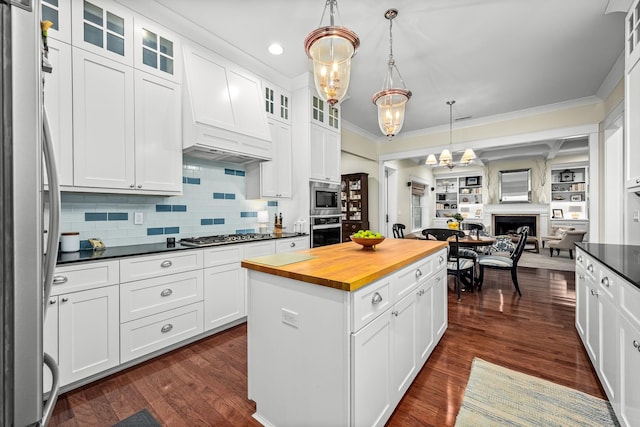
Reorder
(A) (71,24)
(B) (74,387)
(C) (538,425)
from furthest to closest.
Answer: (A) (71,24) < (B) (74,387) < (C) (538,425)

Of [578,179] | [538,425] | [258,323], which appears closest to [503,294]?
[538,425]

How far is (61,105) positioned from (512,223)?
10.7 metres

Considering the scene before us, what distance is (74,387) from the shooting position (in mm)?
1897

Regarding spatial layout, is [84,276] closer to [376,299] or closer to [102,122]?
[102,122]

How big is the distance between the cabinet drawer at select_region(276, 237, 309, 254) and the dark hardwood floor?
3.08 ft

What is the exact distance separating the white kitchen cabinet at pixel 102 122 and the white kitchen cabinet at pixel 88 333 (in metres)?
0.85

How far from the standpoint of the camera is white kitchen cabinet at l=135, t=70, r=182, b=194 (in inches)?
95.3

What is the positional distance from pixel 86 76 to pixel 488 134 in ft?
19.0

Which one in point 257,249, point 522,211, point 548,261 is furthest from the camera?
point 522,211

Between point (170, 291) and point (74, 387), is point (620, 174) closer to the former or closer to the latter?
point (170, 291)

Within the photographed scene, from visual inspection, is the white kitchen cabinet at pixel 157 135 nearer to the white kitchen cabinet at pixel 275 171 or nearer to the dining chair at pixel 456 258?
the white kitchen cabinet at pixel 275 171

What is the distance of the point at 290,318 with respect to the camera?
4.70ft

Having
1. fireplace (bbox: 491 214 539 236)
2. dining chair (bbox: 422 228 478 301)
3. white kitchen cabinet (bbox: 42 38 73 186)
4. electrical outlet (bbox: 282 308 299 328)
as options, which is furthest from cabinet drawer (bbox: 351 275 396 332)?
fireplace (bbox: 491 214 539 236)

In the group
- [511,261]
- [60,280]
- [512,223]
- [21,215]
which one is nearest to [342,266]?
[21,215]
